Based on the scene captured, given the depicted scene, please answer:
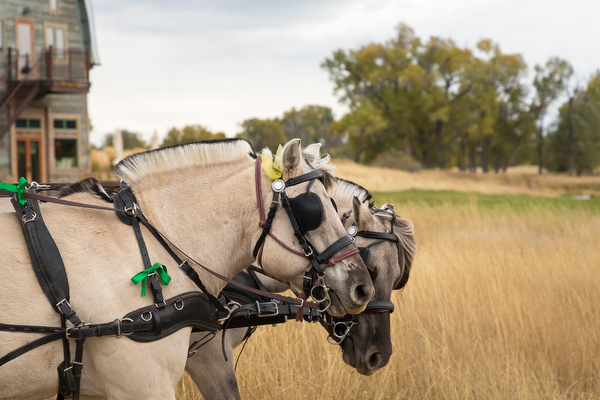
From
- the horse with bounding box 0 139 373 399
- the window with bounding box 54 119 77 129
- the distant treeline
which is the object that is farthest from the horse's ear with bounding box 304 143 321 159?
the distant treeline

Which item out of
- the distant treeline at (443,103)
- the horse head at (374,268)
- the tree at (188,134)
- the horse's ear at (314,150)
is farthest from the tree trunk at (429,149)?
the horse's ear at (314,150)

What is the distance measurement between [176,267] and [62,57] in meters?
17.8

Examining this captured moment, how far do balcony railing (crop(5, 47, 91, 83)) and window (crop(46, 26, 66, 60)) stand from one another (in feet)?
0.99

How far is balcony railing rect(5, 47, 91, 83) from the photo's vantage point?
16188 mm

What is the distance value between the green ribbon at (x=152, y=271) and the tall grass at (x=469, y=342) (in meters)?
1.93

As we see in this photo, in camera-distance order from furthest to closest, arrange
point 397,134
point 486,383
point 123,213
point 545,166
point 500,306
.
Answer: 1. point 545,166
2. point 397,134
3. point 500,306
4. point 486,383
5. point 123,213

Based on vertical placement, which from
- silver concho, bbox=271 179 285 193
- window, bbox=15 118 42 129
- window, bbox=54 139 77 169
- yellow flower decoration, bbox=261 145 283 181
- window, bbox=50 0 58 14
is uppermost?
window, bbox=50 0 58 14

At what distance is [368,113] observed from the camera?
42375 millimetres

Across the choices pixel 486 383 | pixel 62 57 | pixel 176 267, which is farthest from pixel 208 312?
pixel 62 57

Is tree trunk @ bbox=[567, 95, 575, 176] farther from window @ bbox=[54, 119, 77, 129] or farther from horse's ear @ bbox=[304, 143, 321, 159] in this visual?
horse's ear @ bbox=[304, 143, 321, 159]

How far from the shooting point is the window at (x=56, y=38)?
17.1 m

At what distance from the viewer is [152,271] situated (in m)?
2.02

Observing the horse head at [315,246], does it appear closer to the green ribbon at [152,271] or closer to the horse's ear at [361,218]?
the green ribbon at [152,271]

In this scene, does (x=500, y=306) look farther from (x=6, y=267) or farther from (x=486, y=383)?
(x=6, y=267)
